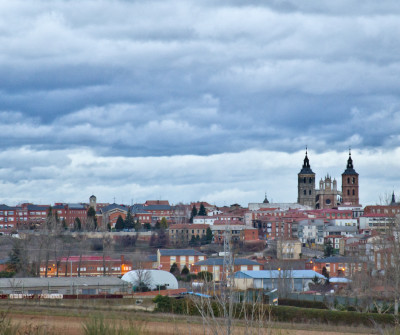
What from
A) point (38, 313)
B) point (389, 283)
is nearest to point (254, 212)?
point (389, 283)

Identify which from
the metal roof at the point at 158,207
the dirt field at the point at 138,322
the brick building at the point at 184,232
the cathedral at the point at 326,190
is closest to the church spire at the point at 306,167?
the cathedral at the point at 326,190

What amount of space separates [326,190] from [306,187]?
230 inches

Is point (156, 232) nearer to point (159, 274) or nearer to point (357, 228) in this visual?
point (357, 228)

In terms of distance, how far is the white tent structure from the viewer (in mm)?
50125

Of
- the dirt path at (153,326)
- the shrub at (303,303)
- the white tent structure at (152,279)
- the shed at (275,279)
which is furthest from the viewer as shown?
the shed at (275,279)

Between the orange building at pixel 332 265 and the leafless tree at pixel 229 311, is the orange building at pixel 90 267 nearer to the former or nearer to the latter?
the orange building at pixel 332 265

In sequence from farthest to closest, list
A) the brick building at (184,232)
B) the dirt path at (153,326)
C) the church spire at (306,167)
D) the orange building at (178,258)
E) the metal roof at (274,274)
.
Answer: the church spire at (306,167) < the brick building at (184,232) < the orange building at (178,258) < the metal roof at (274,274) < the dirt path at (153,326)

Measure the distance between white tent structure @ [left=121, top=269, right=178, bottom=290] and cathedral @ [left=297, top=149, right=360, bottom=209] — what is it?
327 feet

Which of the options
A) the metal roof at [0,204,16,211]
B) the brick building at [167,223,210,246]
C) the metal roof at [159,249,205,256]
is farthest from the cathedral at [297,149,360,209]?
the metal roof at [159,249,205,256]

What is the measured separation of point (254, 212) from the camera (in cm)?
13925

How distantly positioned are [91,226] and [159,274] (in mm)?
54983

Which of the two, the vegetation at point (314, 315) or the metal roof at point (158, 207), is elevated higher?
the metal roof at point (158, 207)

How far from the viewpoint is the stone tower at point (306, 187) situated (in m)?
161

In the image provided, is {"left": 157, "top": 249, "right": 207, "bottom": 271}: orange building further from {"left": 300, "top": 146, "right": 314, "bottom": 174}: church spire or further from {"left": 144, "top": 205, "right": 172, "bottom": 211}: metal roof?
{"left": 300, "top": 146, "right": 314, "bottom": 174}: church spire
